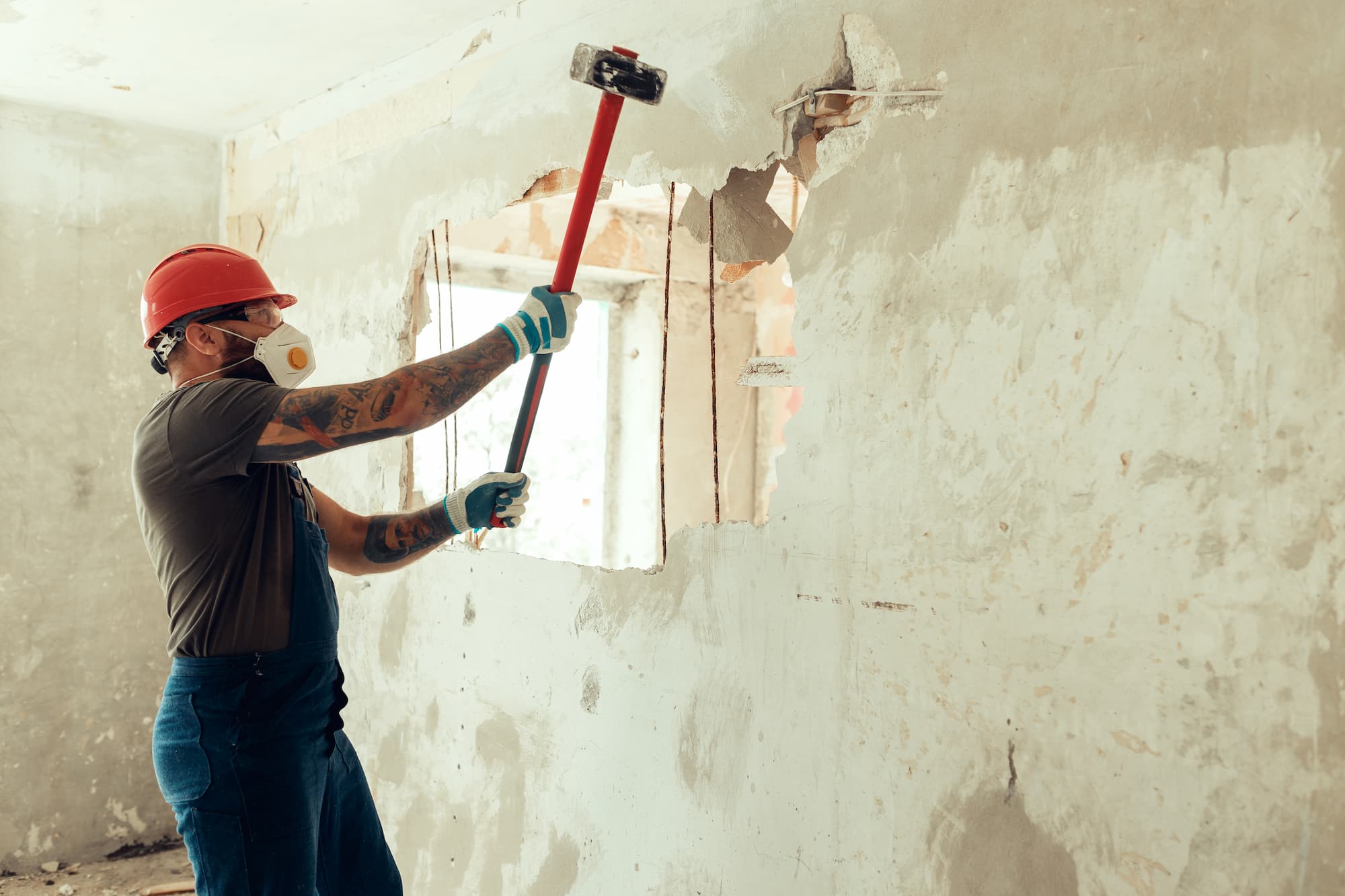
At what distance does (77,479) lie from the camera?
3.17 metres

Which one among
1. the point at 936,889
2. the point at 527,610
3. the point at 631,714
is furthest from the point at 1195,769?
the point at 527,610

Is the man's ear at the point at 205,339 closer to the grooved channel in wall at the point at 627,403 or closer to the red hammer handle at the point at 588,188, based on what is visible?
the red hammer handle at the point at 588,188

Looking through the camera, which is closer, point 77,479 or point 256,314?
point 256,314

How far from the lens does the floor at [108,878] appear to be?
2.99m

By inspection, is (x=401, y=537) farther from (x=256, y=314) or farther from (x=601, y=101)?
(x=601, y=101)

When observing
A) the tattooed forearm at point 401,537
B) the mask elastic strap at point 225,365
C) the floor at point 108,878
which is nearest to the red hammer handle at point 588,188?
the tattooed forearm at point 401,537

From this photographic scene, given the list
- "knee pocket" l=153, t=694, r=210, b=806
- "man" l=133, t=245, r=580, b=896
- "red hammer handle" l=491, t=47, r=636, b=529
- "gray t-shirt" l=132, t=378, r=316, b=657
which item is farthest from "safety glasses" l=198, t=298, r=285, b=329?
"knee pocket" l=153, t=694, r=210, b=806

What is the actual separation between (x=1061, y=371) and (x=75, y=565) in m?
3.05

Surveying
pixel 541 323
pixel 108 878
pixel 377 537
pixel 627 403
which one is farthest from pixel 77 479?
pixel 627 403

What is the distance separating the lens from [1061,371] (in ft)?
4.32

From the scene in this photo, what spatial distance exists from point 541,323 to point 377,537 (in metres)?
0.65

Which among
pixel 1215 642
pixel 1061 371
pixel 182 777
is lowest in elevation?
pixel 182 777

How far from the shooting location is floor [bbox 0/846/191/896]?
118 inches

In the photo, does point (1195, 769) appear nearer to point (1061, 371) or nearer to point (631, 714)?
point (1061, 371)
